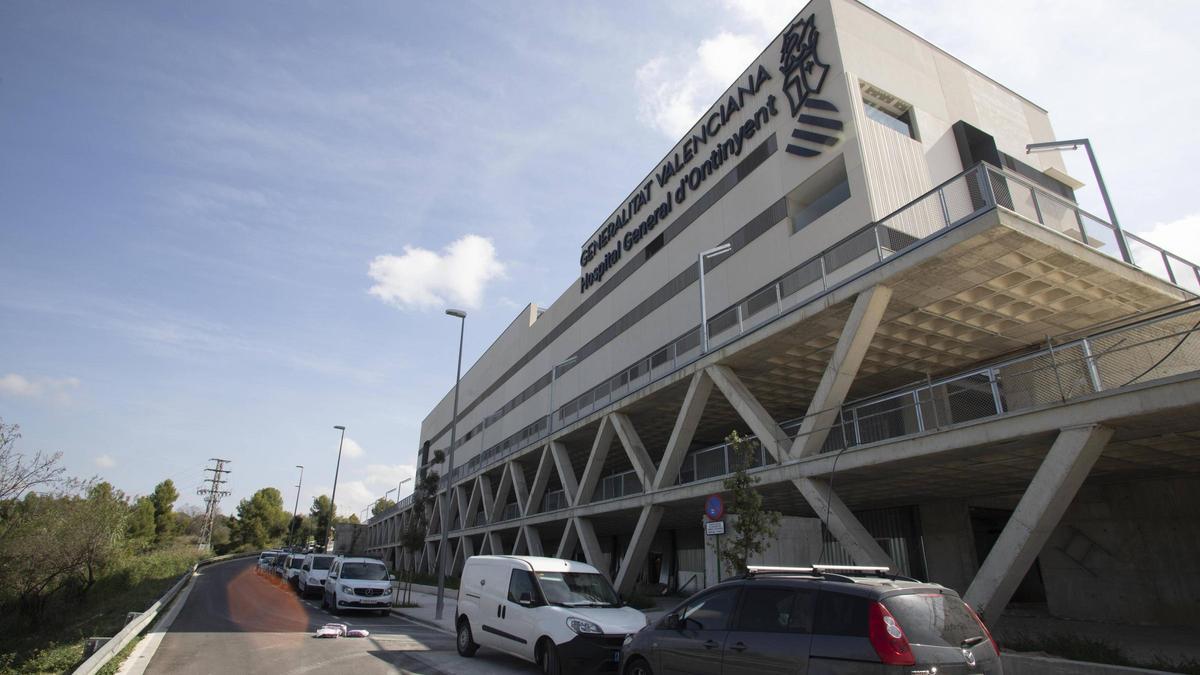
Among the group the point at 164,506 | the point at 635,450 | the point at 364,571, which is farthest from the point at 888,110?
the point at 164,506

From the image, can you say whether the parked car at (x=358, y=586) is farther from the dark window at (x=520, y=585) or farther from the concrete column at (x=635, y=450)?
the dark window at (x=520, y=585)

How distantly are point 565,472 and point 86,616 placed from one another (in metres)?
20.1

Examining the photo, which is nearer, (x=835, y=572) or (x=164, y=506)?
(x=835, y=572)

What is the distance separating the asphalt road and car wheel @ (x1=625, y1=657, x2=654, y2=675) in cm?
305

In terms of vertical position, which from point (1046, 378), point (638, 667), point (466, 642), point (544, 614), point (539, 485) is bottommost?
point (466, 642)

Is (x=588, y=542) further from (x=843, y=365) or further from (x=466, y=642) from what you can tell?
(x=843, y=365)

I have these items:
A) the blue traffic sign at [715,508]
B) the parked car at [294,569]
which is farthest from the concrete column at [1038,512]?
the parked car at [294,569]

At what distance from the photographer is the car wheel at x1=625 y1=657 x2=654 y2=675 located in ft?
23.1

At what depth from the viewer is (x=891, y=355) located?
1759cm

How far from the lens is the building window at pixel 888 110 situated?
21.0m

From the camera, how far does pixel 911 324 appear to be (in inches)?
614

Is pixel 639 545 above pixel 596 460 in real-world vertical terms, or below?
below

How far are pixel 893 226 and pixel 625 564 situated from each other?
13886 millimetres

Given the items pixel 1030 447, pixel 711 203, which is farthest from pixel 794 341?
pixel 711 203
